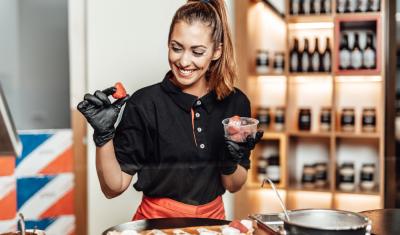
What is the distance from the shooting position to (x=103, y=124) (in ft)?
3.66

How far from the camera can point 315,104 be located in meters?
2.61

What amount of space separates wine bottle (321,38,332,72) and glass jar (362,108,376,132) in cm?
26

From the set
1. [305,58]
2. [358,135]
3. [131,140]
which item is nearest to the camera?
[131,140]

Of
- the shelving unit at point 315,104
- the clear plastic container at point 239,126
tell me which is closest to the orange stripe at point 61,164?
the clear plastic container at point 239,126

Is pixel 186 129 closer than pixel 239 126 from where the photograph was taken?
No

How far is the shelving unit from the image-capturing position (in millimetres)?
2322

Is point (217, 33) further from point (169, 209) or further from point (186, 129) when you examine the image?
point (169, 209)

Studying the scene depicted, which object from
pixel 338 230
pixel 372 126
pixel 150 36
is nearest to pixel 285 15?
pixel 372 126

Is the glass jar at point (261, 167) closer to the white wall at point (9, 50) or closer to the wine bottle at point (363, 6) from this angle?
the wine bottle at point (363, 6)

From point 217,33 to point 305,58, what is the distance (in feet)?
4.37

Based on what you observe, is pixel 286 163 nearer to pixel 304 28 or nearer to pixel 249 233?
pixel 304 28

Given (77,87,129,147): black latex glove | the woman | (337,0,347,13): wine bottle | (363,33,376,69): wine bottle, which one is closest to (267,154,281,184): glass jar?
(363,33,376,69): wine bottle

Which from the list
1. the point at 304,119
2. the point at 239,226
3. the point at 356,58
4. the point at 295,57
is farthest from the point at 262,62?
the point at 239,226

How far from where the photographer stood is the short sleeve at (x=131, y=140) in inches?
52.6
